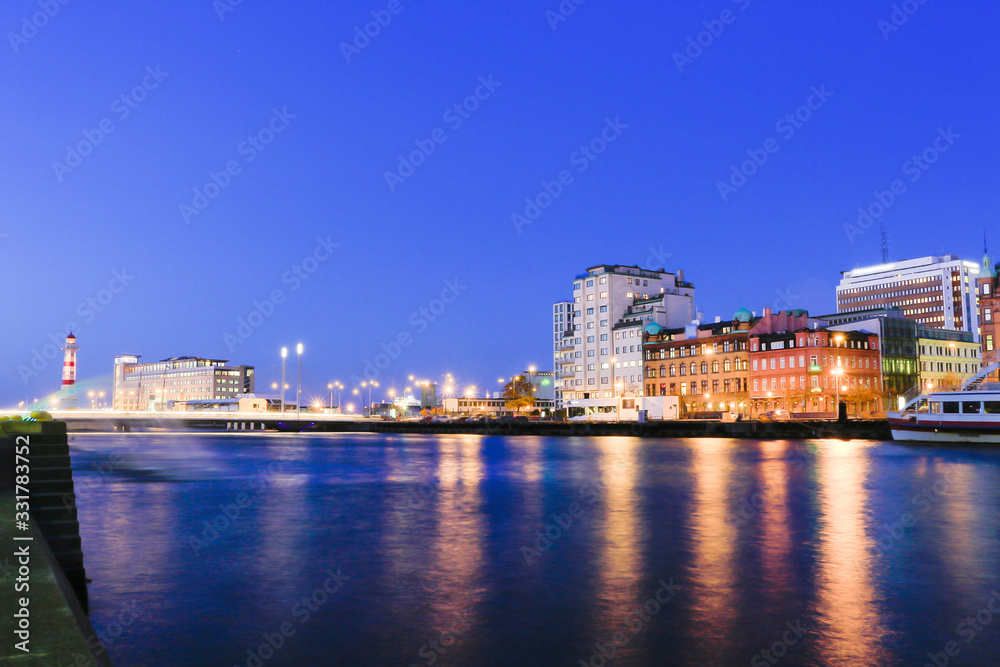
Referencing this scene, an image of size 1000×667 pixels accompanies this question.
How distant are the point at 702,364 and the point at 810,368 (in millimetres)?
23441

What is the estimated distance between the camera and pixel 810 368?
135m

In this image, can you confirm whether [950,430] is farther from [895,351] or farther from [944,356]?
[944,356]

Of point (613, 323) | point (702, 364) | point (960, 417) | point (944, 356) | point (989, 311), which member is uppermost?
point (613, 323)

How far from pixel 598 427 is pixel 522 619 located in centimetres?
11409

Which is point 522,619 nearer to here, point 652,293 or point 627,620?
point 627,620

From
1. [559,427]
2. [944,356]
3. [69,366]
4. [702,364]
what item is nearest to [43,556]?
[559,427]

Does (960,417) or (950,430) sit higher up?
(960,417)

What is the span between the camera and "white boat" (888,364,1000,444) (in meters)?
77.6

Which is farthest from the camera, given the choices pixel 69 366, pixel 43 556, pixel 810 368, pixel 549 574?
pixel 69 366

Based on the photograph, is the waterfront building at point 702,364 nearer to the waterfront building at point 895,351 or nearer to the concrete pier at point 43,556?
the waterfront building at point 895,351

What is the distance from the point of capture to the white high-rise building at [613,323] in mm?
174500

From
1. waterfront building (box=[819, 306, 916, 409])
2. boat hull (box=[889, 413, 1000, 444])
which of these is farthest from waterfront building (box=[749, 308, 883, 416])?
boat hull (box=[889, 413, 1000, 444])

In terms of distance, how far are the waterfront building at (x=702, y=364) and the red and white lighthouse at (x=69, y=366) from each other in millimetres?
121443

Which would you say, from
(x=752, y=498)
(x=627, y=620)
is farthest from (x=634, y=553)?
(x=752, y=498)
